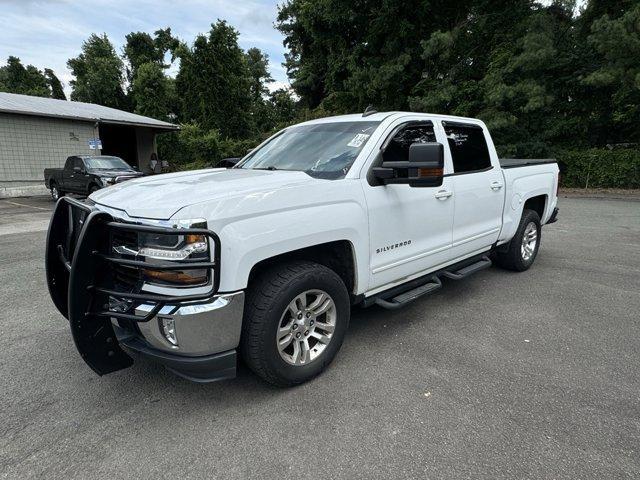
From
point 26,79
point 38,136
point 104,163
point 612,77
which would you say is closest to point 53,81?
point 26,79

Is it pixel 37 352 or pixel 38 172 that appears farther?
pixel 38 172

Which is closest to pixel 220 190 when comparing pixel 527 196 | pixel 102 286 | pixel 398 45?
pixel 102 286

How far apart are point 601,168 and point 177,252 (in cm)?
1861

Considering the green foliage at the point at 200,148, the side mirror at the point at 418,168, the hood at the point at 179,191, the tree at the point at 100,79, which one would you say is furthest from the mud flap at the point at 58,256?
the tree at the point at 100,79

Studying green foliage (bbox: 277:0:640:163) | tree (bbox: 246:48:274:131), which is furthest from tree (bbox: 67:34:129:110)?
green foliage (bbox: 277:0:640:163)

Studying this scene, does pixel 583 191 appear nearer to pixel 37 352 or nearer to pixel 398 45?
pixel 398 45

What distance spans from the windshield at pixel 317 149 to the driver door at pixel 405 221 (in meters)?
0.23

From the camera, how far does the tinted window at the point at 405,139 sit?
Result: 3.41 metres

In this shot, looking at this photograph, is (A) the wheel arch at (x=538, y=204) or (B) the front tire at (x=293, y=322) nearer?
(B) the front tire at (x=293, y=322)

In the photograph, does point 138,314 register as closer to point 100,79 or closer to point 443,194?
point 443,194

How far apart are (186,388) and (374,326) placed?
175cm

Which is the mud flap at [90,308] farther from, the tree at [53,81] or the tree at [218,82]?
the tree at [53,81]

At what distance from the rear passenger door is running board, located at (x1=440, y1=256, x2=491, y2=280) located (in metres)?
0.15

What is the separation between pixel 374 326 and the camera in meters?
3.78
